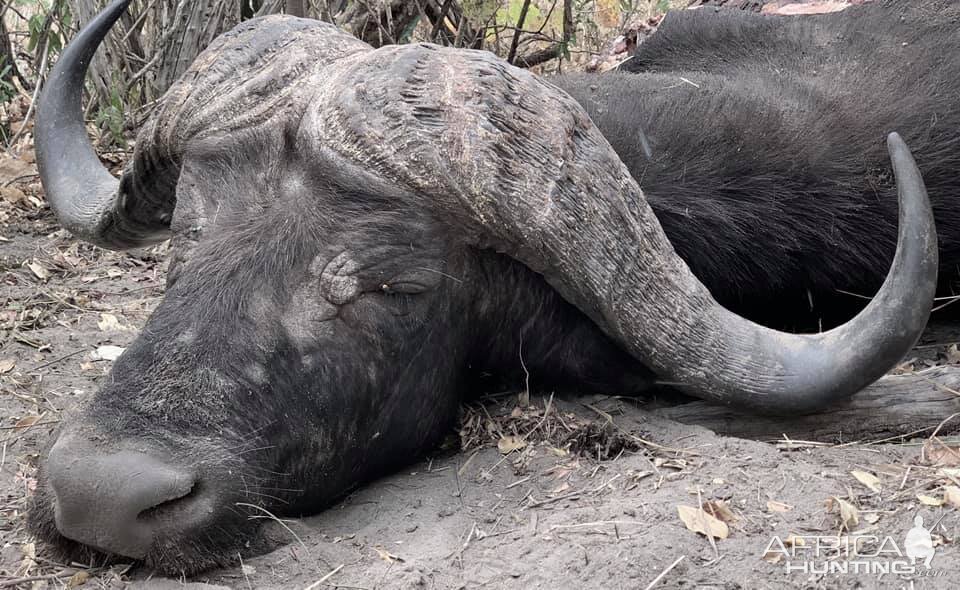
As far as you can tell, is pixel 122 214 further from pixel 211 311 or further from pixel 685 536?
pixel 685 536

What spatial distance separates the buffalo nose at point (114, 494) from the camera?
264 centimetres

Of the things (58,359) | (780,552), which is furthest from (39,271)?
(780,552)

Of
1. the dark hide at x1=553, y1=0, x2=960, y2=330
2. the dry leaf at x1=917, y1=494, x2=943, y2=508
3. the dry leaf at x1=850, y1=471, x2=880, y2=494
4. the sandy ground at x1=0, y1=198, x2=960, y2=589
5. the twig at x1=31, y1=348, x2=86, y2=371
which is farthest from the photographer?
the twig at x1=31, y1=348, x2=86, y2=371

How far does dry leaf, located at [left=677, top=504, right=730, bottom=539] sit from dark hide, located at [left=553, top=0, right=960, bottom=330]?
1095 mm

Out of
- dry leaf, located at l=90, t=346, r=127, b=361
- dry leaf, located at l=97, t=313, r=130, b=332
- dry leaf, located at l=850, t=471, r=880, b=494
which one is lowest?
dry leaf, located at l=90, t=346, r=127, b=361

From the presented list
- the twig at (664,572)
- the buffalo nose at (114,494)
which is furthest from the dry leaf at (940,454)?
the buffalo nose at (114,494)

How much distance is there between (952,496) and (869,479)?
9.9 inches

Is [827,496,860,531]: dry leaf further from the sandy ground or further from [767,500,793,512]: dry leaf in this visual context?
→ [767,500,793,512]: dry leaf

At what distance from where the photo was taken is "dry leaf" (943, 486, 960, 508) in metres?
2.86

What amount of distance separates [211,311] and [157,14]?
204 inches

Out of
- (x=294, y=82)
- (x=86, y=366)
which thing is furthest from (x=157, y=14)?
(x=294, y=82)

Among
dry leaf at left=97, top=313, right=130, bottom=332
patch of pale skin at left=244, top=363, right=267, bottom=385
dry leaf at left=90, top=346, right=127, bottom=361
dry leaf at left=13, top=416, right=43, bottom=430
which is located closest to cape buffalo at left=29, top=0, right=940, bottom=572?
patch of pale skin at left=244, top=363, right=267, bottom=385

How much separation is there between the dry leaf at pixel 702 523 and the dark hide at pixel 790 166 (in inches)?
43.1

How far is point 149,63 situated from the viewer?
7.22m
